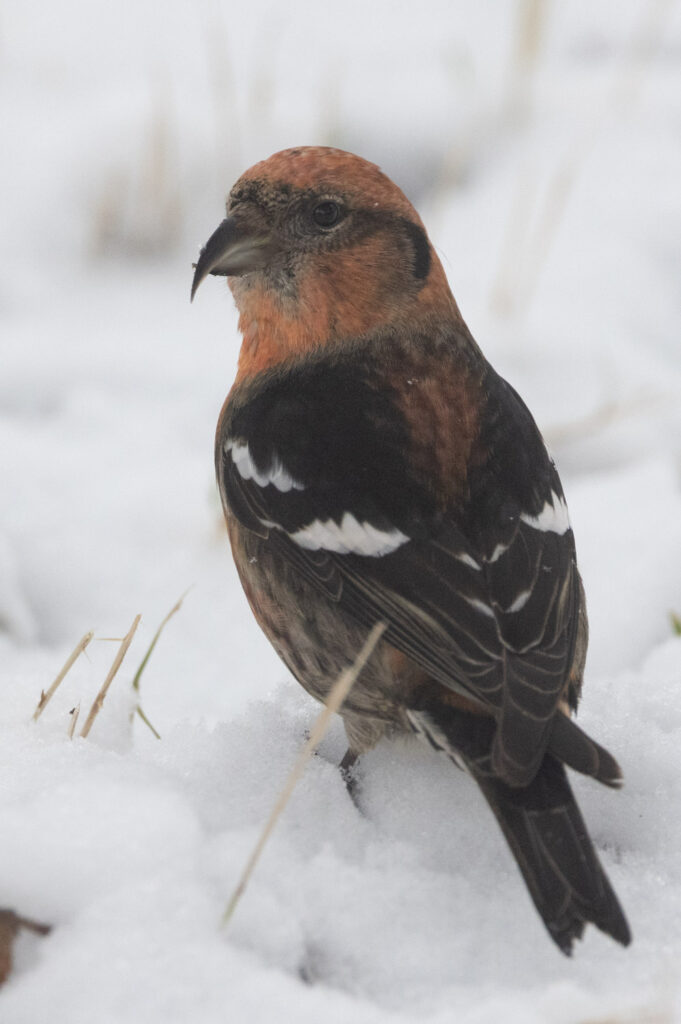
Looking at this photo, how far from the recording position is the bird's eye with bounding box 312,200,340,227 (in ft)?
8.86

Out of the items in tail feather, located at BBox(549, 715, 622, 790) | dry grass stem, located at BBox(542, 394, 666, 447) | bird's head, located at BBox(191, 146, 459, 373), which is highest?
bird's head, located at BBox(191, 146, 459, 373)

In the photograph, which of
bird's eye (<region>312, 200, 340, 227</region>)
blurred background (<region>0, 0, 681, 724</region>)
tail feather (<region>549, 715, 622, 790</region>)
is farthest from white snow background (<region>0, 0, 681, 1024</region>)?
bird's eye (<region>312, 200, 340, 227</region>)

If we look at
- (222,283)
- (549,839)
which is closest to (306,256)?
(549,839)

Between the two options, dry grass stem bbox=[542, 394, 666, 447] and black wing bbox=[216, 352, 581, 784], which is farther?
dry grass stem bbox=[542, 394, 666, 447]

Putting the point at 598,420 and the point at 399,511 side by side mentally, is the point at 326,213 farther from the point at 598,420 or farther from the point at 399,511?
the point at 598,420

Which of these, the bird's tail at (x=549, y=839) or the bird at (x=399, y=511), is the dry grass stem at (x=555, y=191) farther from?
the bird's tail at (x=549, y=839)

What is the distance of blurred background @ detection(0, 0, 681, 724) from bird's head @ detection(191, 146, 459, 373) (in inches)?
44.8

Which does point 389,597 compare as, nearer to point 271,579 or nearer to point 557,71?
point 271,579

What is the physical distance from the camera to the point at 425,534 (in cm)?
223

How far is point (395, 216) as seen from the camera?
2777 mm

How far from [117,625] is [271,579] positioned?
4.50 feet

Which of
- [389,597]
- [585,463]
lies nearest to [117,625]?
[389,597]

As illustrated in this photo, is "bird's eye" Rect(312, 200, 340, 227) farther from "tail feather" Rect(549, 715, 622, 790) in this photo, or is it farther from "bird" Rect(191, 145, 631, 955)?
"tail feather" Rect(549, 715, 622, 790)

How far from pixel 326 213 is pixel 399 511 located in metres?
0.83
